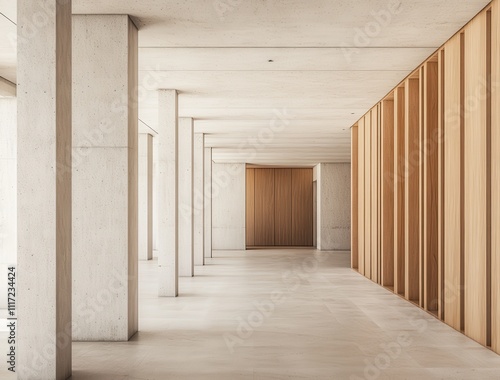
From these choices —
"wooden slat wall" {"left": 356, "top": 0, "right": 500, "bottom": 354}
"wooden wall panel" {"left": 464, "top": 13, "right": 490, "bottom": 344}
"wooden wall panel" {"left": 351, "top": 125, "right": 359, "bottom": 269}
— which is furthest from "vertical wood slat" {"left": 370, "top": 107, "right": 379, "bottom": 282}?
"wooden wall panel" {"left": 464, "top": 13, "right": 490, "bottom": 344}

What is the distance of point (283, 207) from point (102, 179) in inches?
1153

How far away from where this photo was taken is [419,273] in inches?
504

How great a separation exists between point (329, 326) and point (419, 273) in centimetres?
343

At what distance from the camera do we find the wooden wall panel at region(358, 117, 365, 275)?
747 inches

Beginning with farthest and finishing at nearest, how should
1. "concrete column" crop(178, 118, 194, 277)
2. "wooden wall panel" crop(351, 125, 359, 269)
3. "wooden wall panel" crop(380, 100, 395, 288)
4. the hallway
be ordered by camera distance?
"wooden wall panel" crop(351, 125, 359, 269), "concrete column" crop(178, 118, 194, 277), "wooden wall panel" crop(380, 100, 395, 288), the hallway

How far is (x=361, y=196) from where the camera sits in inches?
763

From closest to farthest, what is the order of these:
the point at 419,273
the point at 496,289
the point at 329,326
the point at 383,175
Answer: the point at 496,289 → the point at 329,326 → the point at 419,273 → the point at 383,175

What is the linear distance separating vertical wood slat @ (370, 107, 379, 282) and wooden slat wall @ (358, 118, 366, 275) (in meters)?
1.53

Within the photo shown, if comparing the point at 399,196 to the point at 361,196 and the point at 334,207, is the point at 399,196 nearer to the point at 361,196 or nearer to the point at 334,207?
the point at 361,196

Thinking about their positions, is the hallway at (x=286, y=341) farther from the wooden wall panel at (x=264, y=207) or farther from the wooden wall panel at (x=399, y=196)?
the wooden wall panel at (x=264, y=207)

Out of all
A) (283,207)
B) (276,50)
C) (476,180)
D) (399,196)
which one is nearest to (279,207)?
(283,207)

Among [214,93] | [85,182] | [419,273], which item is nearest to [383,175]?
[419,273]

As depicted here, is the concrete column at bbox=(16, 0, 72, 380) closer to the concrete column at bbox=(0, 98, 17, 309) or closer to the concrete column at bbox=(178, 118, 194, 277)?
the concrete column at bbox=(0, 98, 17, 309)

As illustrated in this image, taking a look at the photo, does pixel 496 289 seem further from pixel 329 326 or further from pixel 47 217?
pixel 47 217
